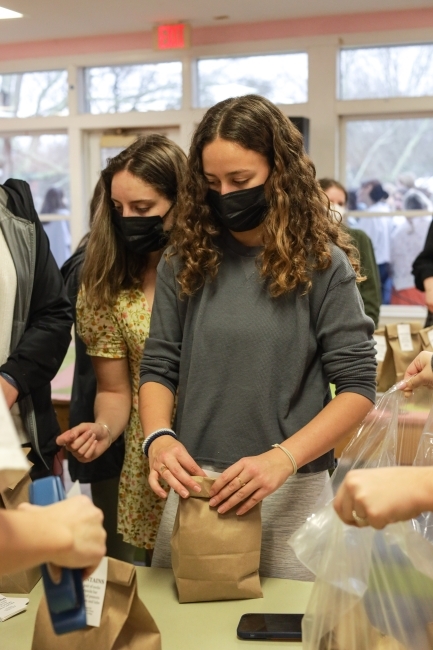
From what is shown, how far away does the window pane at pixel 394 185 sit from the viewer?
261 inches

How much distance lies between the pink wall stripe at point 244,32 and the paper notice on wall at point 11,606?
240 inches

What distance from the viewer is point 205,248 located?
Answer: 1640 millimetres

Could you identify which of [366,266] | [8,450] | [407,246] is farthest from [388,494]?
[407,246]

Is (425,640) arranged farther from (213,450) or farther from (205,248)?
(205,248)

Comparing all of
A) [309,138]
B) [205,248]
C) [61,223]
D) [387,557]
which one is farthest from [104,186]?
[61,223]

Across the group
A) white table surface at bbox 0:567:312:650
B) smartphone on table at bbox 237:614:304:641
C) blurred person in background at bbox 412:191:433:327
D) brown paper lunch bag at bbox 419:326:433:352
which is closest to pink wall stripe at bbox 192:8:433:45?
blurred person in background at bbox 412:191:433:327

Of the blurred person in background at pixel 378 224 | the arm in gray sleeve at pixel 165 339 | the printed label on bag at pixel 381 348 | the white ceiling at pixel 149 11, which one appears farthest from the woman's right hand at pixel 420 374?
the blurred person in background at pixel 378 224

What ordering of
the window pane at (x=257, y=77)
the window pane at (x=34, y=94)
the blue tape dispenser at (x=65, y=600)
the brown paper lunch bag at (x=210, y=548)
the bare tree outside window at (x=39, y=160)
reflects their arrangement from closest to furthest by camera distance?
the blue tape dispenser at (x=65, y=600) → the brown paper lunch bag at (x=210, y=548) → the window pane at (x=257, y=77) → the window pane at (x=34, y=94) → the bare tree outside window at (x=39, y=160)

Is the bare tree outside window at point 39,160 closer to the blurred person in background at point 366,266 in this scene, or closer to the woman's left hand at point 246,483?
the blurred person in background at point 366,266

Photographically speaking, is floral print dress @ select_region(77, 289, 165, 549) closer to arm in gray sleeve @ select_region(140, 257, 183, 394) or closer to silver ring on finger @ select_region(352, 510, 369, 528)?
arm in gray sleeve @ select_region(140, 257, 183, 394)

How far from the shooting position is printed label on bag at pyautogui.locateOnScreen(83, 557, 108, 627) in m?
1.16

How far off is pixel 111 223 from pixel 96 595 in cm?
98

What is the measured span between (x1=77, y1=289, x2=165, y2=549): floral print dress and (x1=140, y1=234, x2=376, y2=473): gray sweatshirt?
285 mm

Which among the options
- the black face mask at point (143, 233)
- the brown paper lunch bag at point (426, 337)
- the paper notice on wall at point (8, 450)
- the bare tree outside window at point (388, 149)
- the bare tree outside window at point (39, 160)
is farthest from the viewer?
the bare tree outside window at point (39, 160)
